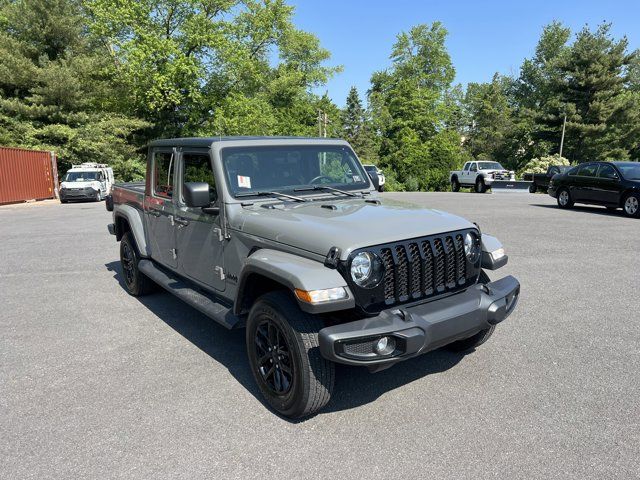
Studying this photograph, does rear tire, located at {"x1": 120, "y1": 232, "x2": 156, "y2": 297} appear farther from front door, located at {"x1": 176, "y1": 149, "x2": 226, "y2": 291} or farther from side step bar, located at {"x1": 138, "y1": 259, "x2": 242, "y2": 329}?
front door, located at {"x1": 176, "y1": 149, "x2": 226, "y2": 291}

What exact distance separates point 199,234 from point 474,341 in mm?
2575

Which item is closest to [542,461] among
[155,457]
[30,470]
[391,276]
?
[391,276]

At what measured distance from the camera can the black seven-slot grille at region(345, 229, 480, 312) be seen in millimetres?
3021

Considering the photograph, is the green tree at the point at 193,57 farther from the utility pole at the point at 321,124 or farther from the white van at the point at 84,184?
the white van at the point at 84,184

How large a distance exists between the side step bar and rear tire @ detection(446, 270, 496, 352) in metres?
1.88

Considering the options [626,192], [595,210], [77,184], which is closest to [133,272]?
[626,192]

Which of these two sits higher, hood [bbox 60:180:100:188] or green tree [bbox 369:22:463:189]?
green tree [bbox 369:22:463:189]

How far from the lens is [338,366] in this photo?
4.04 meters

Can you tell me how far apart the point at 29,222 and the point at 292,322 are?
1531 centimetres

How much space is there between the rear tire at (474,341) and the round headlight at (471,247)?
0.39 m

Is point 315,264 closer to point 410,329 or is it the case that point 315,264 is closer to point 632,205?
point 410,329

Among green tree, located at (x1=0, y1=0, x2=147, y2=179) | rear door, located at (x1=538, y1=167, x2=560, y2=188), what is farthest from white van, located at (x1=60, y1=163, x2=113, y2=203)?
rear door, located at (x1=538, y1=167, x2=560, y2=188)

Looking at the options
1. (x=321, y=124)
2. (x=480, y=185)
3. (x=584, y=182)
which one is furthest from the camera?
(x=321, y=124)

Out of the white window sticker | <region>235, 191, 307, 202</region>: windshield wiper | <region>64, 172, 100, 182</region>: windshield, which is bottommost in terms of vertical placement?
<region>64, 172, 100, 182</region>: windshield
